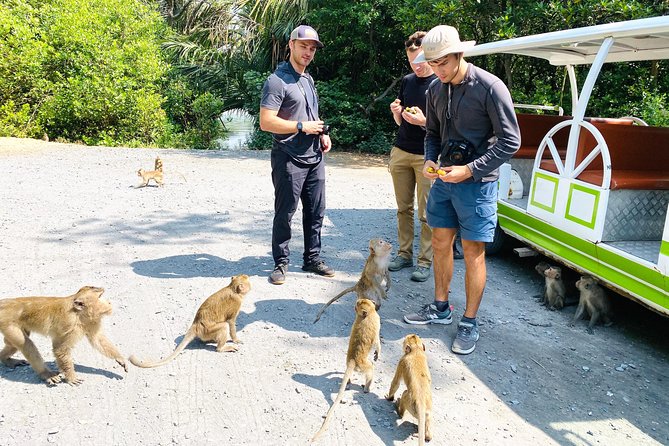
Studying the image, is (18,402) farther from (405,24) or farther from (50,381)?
(405,24)

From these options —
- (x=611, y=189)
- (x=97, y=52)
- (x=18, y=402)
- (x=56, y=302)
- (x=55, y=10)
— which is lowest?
(x=18, y=402)

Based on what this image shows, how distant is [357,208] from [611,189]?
4.49 metres

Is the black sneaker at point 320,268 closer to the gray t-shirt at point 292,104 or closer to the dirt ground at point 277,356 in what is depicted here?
the dirt ground at point 277,356

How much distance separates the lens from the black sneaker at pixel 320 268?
5.57 meters

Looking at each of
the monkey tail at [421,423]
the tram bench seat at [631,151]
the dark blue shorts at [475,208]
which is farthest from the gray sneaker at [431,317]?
the tram bench seat at [631,151]

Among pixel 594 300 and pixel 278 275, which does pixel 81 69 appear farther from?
pixel 594 300

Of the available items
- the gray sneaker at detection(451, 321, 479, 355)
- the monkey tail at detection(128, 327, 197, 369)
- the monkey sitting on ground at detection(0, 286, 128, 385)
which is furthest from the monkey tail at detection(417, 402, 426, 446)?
the monkey sitting on ground at detection(0, 286, 128, 385)

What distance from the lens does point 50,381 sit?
355 cm

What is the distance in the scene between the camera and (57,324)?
353 centimetres

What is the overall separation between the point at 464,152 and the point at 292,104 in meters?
1.69

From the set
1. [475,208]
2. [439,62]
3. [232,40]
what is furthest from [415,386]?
[232,40]

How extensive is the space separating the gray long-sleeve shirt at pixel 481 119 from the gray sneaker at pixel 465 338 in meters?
1.17

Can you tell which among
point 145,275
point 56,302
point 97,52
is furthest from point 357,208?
point 97,52

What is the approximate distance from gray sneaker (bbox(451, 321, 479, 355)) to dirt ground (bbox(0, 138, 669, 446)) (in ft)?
0.23
